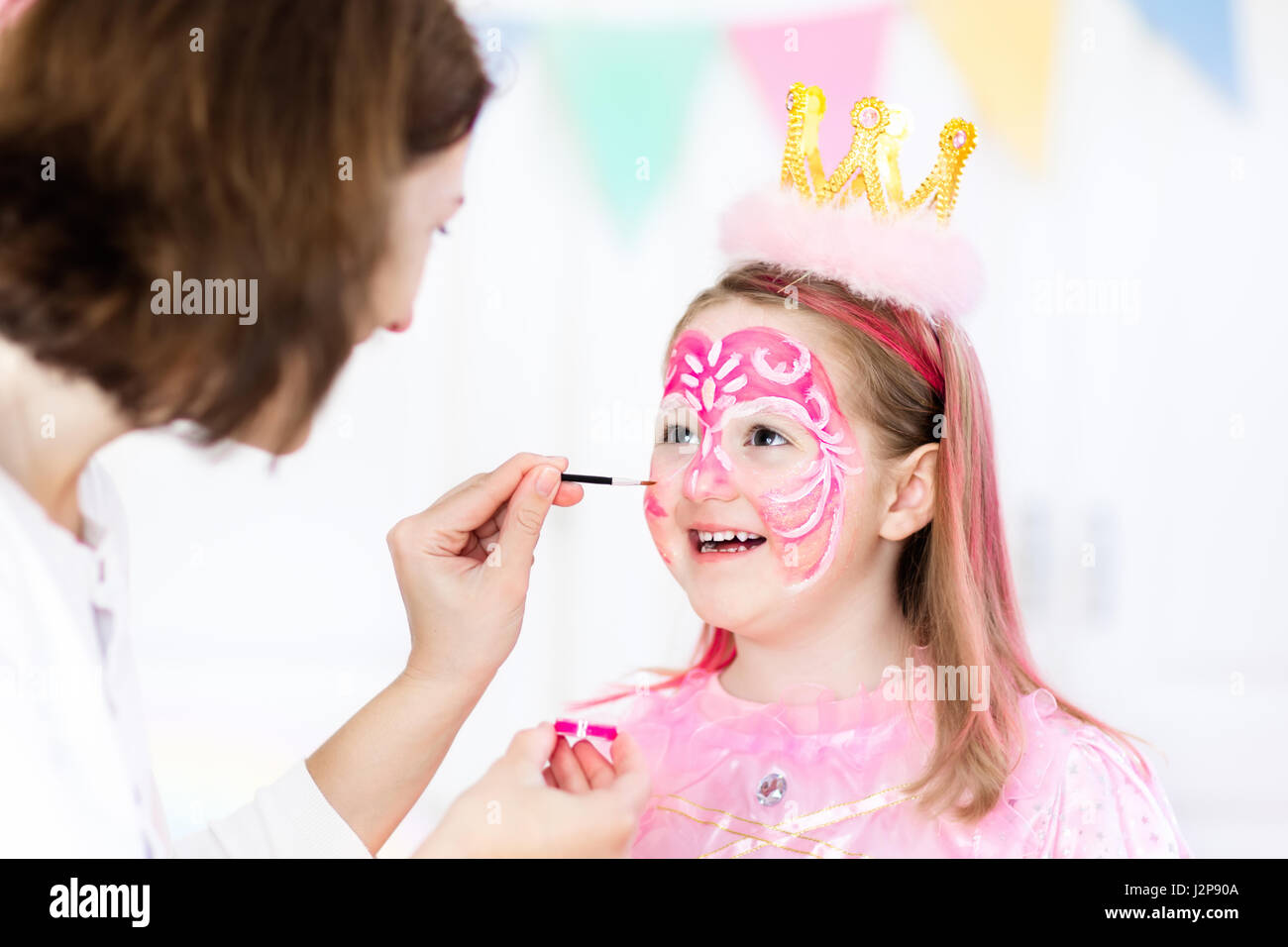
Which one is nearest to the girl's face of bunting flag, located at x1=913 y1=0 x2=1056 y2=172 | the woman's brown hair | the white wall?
the woman's brown hair

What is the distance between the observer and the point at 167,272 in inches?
42.6

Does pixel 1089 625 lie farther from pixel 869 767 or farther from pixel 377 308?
pixel 377 308

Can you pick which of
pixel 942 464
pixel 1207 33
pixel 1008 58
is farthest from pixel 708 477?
pixel 1207 33

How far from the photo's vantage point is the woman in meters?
1.05

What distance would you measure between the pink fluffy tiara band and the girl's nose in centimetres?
28

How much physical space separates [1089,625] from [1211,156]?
1.19 meters

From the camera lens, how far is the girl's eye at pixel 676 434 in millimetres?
1578

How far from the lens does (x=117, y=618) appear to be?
1.22m

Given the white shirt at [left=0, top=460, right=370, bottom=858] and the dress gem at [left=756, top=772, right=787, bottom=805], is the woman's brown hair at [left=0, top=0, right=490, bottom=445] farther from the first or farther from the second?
the dress gem at [left=756, top=772, right=787, bottom=805]

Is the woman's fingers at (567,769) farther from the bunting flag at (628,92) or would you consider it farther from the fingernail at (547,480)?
the bunting flag at (628,92)

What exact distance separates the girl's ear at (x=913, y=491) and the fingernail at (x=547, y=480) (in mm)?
464

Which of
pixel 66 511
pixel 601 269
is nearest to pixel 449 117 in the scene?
pixel 66 511

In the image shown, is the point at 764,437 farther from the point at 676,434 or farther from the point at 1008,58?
the point at 1008,58

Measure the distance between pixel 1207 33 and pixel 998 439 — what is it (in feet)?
3.68
